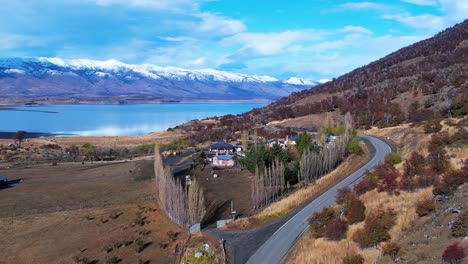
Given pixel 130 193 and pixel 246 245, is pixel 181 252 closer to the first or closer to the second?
pixel 246 245

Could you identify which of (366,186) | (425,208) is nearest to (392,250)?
(425,208)

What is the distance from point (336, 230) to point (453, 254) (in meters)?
7.58

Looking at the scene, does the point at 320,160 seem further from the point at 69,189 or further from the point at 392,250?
the point at 69,189

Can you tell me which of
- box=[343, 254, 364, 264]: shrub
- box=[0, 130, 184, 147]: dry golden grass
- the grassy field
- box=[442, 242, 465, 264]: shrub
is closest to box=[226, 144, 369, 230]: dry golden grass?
the grassy field

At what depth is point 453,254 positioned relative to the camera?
1399 cm

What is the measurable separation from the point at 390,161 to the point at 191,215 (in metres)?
14.8

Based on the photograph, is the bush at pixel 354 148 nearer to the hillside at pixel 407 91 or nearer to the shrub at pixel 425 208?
the hillside at pixel 407 91

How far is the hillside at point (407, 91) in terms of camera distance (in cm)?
5916

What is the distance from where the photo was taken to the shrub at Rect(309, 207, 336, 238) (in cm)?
2186

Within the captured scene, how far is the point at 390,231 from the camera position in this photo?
19766 mm

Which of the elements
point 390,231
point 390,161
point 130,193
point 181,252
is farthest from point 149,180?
point 390,231

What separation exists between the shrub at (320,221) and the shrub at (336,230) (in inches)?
14.6

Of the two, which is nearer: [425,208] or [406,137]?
[425,208]

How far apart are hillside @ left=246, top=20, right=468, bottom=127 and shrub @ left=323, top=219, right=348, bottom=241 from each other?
82.2 ft
